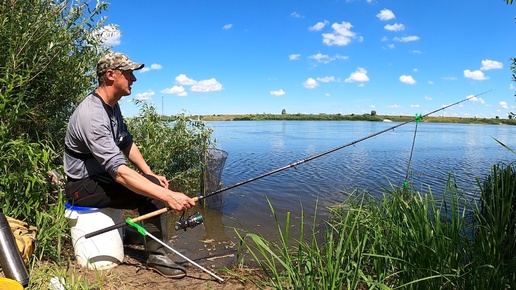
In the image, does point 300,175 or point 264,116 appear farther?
point 264,116

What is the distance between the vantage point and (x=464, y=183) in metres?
9.69

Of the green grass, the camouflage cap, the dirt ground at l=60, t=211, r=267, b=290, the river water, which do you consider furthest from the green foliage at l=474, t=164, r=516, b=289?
the camouflage cap

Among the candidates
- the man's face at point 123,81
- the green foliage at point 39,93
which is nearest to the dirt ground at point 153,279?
the green foliage at point 39,93

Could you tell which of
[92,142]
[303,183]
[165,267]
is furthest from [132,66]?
[303,183]

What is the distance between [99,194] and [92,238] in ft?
1.30

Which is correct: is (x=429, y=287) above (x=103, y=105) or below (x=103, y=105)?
below

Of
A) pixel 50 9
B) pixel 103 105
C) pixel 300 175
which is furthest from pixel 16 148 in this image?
pixel 300 175

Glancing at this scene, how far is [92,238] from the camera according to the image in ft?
10.8

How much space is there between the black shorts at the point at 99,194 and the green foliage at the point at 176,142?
360 centimetres

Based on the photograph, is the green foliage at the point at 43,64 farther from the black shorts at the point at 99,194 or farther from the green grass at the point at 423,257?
the green grass at the point at 423,257

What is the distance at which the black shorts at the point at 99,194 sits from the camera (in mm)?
3293

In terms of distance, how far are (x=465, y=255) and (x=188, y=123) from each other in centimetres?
604

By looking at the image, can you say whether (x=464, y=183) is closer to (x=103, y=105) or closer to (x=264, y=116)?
(x=103, y=105)

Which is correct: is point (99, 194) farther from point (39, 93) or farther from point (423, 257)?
point (423, 257)
